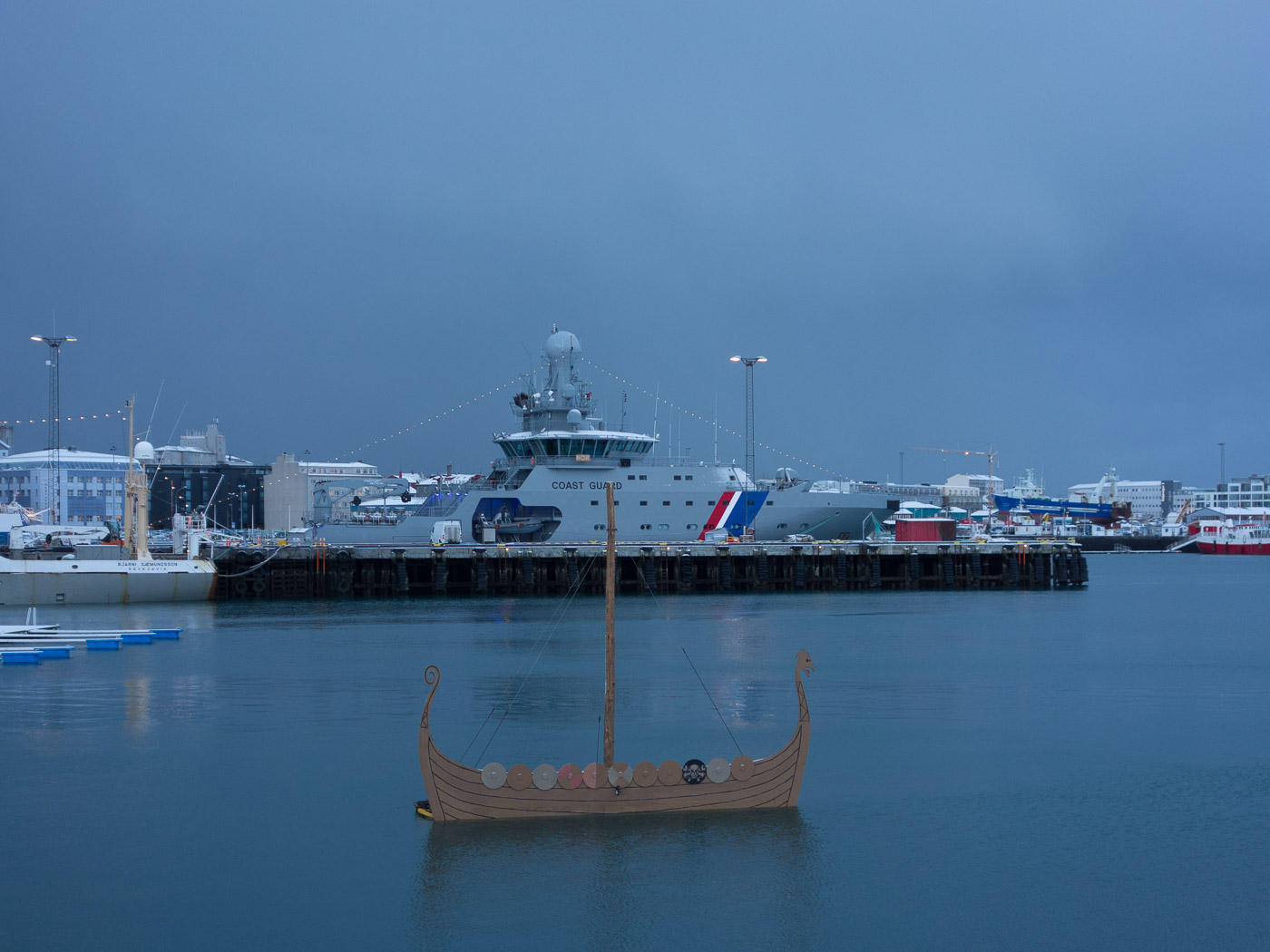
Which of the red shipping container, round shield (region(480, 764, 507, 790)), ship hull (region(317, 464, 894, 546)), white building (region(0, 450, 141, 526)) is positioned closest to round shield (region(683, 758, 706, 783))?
round shield (region(480, 764, 507, 790))

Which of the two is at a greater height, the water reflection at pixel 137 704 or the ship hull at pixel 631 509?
the ship hull at pixel 631 509

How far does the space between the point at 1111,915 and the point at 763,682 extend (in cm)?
1307

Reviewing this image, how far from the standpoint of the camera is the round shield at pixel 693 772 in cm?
1401

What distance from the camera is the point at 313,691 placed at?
23922 millimetres

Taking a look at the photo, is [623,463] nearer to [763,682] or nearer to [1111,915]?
[763,682]

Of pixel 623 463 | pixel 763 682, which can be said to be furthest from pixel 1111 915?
pixel 623 463

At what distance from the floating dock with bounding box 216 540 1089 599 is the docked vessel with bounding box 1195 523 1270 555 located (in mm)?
71923

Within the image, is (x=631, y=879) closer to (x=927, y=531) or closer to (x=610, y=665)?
(x=610, y=665)

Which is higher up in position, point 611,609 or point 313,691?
point 611,609

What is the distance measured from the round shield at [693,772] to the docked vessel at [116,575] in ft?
110

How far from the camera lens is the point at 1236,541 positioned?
362 feet

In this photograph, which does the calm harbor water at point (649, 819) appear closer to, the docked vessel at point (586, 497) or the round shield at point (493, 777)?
the round shield at point (493, 777)

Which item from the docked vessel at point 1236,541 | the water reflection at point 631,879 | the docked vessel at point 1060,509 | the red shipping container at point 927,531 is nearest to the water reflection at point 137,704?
the water reflection at point 631,879

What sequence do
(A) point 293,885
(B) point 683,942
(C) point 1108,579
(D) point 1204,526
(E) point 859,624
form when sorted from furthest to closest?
(D) point 1204,526
(C) point 1108,579
(E) point 859,624
(A) point 293,885
(B) point 683,942
